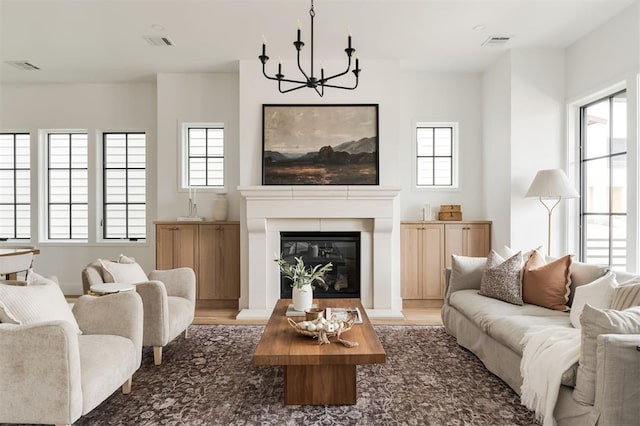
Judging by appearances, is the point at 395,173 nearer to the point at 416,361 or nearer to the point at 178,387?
the point at 416,361

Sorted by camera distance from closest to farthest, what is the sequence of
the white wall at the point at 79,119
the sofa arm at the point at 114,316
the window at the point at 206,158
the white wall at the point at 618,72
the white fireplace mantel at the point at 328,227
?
1. the sofa arm at the point at 114,316
2. the white wall at the point at 618,72
3. the white fireplace mantel at the point at 328,227
4. the window at the point at 206,158
5. the white wall at the point at 79,119

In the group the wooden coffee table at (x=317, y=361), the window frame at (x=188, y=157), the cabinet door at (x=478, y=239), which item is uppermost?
the window frame at (x=188, y=157)

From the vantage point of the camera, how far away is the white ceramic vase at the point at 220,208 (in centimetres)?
556

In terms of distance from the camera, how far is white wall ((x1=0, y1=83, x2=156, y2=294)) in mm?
6082

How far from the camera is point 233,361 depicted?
3398mm

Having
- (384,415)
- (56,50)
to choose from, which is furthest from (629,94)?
(56,50)

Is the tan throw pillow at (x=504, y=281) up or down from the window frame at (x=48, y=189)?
down

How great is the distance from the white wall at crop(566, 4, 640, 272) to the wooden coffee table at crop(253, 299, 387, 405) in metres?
2.84

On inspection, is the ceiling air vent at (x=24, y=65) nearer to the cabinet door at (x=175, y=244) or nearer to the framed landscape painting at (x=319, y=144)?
the cabinet door at (x=175, y=244)

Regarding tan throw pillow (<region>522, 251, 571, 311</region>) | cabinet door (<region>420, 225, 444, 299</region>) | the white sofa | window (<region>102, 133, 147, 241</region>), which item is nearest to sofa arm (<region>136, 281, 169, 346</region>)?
the white sofa

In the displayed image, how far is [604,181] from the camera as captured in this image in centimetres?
433

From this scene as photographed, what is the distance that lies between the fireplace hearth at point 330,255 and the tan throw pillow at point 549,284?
2.21 meters

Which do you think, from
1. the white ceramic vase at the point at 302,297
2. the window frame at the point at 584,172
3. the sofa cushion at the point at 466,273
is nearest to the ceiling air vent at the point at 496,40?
the window frame at the point at 584,172

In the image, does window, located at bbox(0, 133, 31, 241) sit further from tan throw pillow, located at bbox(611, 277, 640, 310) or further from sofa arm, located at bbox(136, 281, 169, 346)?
tan throw pillow, located at bbox(611, 277, 640, 310)
